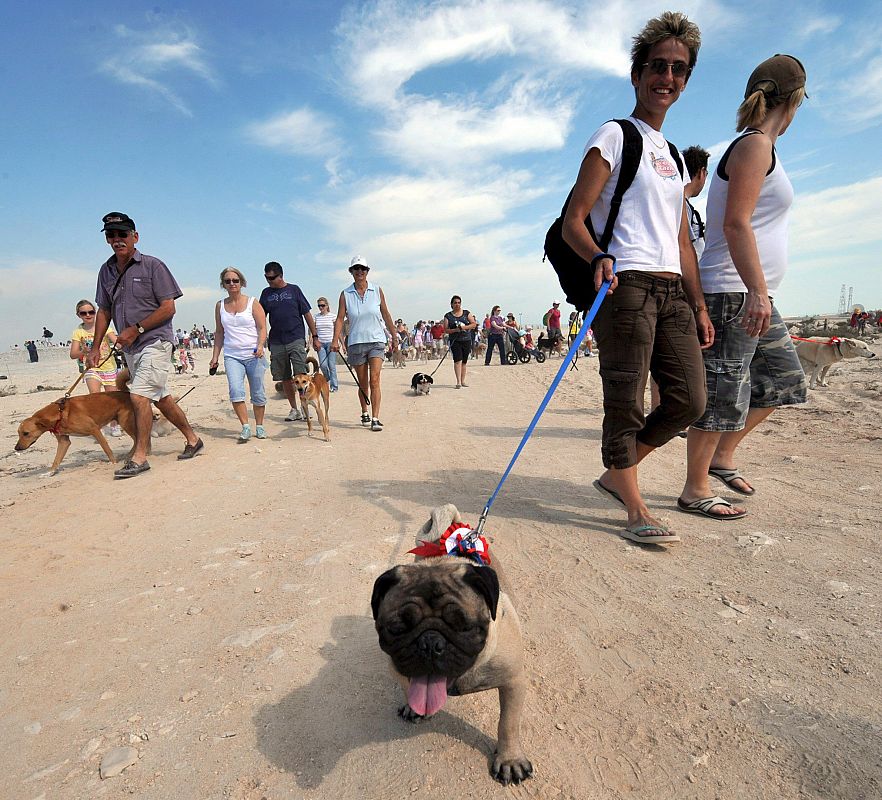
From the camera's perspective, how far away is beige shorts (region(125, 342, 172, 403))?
18.4 ft

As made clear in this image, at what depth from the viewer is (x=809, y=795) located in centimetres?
152

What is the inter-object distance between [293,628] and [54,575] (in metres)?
1.96

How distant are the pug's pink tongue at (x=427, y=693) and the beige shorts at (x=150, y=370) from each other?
5239 millimetres

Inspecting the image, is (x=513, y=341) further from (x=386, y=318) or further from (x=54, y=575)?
(x=54, y=575)

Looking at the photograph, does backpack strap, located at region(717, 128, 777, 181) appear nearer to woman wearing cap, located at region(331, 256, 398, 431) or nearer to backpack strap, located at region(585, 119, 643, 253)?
backpack strap, located at region(585, 119, 643, 253)

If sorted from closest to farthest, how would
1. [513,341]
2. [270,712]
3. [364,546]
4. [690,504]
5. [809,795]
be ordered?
[809,795]
[270,712]
[364,546]
[690,504]
[513,341]

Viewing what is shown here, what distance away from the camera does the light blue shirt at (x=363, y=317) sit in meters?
7.52

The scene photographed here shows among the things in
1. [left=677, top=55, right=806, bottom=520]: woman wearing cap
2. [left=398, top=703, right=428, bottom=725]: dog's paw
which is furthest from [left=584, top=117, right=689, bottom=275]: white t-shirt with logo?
[left=398, top=703, right=428, bottom=725]: dog's paw

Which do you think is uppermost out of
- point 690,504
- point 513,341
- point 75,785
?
point 513,341

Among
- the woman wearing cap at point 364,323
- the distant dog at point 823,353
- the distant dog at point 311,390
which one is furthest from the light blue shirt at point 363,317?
the distant dog at point 823,353

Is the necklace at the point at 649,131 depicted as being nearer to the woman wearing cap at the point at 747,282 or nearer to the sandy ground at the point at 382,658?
the woman wearing cap at the point at 747,282

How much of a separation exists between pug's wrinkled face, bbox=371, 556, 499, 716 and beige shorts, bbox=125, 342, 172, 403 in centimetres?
513

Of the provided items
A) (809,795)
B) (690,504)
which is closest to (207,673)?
(809,795)

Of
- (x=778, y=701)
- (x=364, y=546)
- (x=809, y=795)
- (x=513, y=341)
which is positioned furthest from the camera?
(x=513, y=341)
